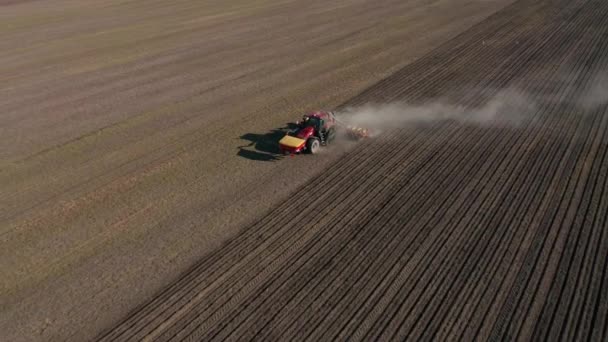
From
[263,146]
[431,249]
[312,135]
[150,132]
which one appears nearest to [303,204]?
[312,135]

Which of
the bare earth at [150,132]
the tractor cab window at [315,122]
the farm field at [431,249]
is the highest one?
the tractor cab window at [315,122]

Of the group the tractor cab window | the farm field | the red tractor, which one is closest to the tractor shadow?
the red tractor

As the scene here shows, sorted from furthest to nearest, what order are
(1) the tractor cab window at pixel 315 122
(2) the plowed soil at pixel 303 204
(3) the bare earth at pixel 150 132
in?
(1) the tractor cab window at pixel 315 122, (3) the bare earth at pixel 150 132, (2) the plowed soil at pixel 303 204

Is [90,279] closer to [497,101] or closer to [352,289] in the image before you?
[352,289]

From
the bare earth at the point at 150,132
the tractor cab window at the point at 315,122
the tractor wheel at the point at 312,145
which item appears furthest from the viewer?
the tractor cab window at the point at 315,122

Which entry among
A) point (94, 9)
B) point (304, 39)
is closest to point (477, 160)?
point (304, 39)

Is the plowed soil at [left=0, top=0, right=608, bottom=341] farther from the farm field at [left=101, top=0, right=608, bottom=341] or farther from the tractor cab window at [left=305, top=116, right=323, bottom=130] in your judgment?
the tractor cab window at [left=305, top=116, right=323, bottom=130]

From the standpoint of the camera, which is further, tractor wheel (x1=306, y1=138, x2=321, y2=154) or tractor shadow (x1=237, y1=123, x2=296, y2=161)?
tractor shadow (x1=237, y1=123, x2=296, y2=161)

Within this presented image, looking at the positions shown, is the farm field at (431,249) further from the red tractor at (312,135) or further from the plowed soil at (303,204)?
the red tractor at (312,135)

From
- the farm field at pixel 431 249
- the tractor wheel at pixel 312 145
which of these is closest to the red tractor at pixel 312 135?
the tractor wheel at pixel 312 145
